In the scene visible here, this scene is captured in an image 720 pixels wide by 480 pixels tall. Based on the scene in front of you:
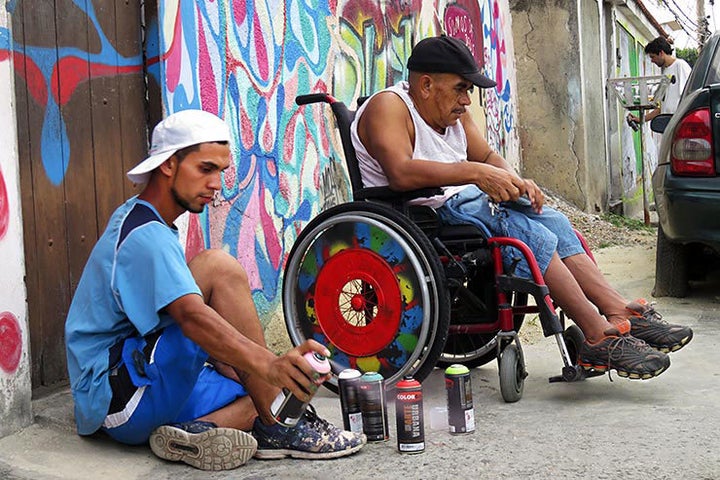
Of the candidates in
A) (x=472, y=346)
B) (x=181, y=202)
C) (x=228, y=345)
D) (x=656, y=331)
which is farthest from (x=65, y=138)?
(x=656, y=331)

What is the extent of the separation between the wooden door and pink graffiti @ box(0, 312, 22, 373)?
369mm

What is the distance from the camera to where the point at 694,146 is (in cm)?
572

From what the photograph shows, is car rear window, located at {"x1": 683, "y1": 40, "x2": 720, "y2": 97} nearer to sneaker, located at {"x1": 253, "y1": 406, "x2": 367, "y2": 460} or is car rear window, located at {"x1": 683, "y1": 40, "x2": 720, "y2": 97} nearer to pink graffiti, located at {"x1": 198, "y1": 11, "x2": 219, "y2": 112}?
pink graffiti, located at {"x1": 198, "y1": 11, "x2": 219, "y2": 112}

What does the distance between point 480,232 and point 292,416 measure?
1.27 m

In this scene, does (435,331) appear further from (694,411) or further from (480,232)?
(694,411)

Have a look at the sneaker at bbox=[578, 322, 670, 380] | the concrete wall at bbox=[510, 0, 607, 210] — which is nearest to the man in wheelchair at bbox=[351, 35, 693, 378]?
the sneaker at bbox=[578, 322, 670, 380]

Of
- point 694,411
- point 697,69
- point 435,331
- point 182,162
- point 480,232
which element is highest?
point 697,69

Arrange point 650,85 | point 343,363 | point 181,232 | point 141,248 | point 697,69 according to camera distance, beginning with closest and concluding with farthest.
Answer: point 141,248 → point 343,363 → point 181,232 → point 697,69 → point 650,85

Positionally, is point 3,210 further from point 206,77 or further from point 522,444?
point 522,444

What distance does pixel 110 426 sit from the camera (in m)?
3.20

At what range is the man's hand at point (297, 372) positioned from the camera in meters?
2.73

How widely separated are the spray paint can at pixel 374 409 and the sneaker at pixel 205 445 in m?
0.45

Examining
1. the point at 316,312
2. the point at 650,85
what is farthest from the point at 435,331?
the point at 650,85

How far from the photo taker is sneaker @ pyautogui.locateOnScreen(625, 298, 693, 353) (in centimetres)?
396
